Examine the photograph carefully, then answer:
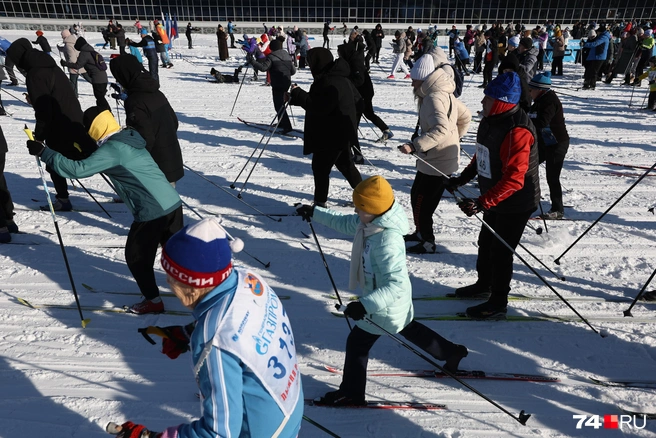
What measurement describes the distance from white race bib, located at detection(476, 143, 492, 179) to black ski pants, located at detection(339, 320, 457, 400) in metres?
1.27

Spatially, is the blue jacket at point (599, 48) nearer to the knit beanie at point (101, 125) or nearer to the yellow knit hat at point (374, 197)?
the yellow knit hat at point (374, 197)

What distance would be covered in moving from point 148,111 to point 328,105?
5.96ft

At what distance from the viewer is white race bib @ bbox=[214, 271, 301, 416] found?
60.1 inches

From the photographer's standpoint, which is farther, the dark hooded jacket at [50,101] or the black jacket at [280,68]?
the black jacket at [280,68]

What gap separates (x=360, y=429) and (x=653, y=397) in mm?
1900

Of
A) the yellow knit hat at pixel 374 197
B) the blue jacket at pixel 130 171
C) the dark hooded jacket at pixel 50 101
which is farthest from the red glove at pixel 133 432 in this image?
the dark hooded jacket at pixel 50 101

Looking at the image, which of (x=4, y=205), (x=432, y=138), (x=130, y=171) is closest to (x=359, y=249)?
(x=130, y=171)

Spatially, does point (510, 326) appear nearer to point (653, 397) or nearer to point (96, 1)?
point (653, 397)

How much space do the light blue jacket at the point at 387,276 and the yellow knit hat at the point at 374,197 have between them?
2.2 inches

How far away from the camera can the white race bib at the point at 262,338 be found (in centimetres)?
153

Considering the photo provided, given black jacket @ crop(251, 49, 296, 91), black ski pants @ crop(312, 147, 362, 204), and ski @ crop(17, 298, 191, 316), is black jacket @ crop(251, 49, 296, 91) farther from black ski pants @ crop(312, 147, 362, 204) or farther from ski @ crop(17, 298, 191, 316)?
ski @ crop(17, 298, 191, 316)

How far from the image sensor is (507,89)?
3148 mm

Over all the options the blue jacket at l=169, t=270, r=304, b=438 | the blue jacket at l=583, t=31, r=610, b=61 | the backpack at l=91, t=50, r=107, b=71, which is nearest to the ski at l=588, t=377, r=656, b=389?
the blue jacket at l=169, t=270, r=304, b=438

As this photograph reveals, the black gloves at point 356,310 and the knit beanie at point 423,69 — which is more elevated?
the knit beanie at point 423,69
